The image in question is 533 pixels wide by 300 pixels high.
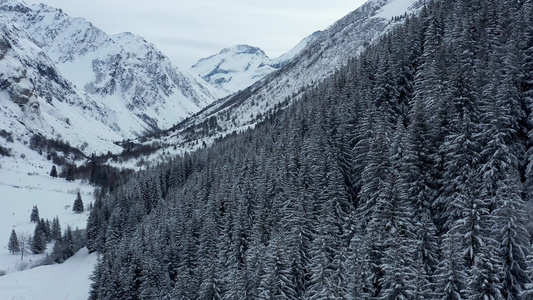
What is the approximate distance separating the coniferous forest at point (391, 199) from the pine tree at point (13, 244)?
62.8 meters

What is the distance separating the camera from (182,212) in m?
79.1

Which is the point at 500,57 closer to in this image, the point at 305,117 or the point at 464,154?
the point at 464,154

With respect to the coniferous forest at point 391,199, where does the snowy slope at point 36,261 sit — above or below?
below

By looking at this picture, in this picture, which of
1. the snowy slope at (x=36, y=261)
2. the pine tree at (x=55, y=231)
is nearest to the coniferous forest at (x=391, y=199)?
the snowy slope at (x=36, y=261)

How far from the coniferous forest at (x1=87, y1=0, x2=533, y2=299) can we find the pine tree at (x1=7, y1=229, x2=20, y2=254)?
62755mm

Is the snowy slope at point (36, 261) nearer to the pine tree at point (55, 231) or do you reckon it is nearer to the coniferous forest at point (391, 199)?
the pine tree at point (55, 231)

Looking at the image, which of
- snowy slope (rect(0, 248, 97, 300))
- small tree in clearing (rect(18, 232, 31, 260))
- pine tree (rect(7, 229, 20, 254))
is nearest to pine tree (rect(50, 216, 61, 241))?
small tree in clearing (rect(18, 232, 31, 260))

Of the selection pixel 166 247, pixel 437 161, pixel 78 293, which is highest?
pixel 437 161

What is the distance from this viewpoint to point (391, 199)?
3997cm

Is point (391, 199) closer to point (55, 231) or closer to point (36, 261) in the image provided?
point (36, 261)

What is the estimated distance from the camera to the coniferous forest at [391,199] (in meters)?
32.0

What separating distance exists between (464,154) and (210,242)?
3802 cm

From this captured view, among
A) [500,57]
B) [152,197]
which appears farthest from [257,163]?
[152,197]

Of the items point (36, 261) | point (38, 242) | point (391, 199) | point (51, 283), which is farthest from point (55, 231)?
point (391, 199)
